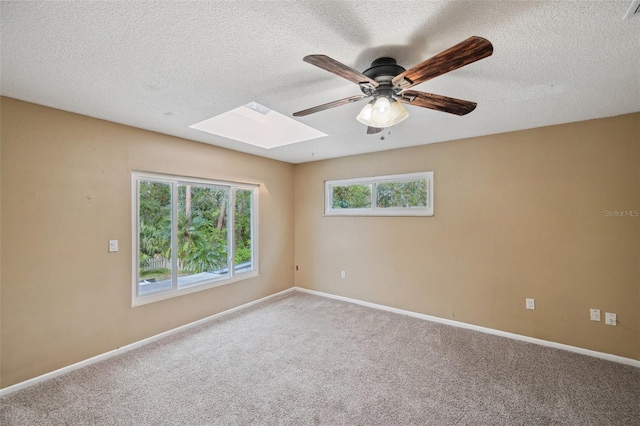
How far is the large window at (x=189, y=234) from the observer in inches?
121

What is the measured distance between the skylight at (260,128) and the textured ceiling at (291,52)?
2.58 ft

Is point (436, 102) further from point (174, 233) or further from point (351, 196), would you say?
point (174, 233)

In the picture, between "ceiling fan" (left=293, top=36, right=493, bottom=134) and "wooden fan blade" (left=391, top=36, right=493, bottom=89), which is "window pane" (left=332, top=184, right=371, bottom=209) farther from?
"wooden fan blade" (left=391, top=36, right=493, bottom=89)

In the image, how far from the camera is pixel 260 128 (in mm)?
3844

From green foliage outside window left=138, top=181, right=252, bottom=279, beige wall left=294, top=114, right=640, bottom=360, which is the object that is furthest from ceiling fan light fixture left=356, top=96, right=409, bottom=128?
green foliage outside window left=138, top=181, right=252, bottom=279

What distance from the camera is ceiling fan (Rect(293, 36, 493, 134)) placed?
1261 millimetres

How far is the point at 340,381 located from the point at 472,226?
2401mm

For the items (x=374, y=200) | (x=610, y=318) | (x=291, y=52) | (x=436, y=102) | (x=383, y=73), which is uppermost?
(x=291, y=52)

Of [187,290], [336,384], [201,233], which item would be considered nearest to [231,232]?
[201,233]

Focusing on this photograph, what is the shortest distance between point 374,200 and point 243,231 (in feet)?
6.95

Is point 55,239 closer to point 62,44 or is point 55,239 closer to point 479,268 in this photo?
point 62,44

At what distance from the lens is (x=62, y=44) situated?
1.53 metres

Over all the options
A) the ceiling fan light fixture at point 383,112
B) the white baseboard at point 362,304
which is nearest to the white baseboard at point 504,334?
the white baseboard at point 362,304

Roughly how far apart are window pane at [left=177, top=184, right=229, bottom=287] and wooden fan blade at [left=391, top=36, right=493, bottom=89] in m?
3.00
